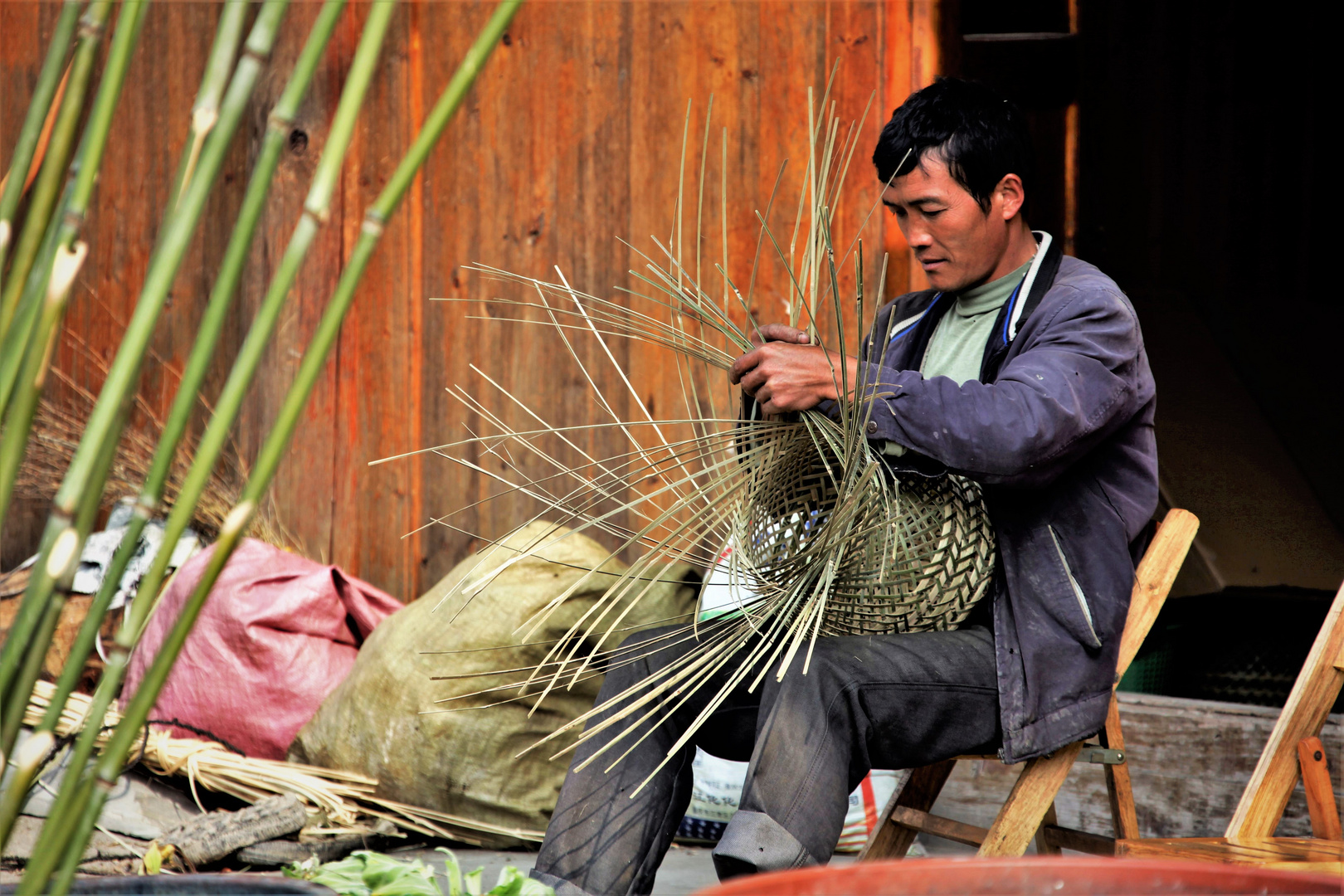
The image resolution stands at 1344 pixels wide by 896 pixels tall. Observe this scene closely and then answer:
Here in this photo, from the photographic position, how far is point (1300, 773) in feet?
5.28

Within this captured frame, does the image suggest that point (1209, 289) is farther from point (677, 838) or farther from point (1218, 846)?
point (1218, 846)

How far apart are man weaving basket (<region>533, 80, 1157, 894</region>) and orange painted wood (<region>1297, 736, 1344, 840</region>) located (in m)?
0.27

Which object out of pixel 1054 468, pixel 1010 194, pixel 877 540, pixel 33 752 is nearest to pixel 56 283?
pixel 33 752

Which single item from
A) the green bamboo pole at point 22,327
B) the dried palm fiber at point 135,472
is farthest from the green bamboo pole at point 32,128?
the dried palm fiber at point 135,472

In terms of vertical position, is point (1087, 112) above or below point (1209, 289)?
above

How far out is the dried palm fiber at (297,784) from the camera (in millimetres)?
2328

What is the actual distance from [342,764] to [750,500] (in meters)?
1.24

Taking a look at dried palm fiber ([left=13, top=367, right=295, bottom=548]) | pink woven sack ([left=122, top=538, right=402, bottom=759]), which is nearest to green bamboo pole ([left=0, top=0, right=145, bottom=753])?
pink woven sack ([left=122, top=538, right=402, bottom=759])

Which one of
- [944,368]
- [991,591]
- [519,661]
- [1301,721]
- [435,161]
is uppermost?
[435,161]

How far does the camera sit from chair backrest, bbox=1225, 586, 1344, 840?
155 centimetres

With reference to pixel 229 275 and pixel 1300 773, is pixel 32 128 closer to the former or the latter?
pixel 229 275

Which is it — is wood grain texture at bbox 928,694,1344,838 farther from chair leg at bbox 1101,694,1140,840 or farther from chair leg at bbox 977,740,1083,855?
chair leg at bbox 977,740,1083,855

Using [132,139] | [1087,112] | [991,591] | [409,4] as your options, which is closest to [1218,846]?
[991,591]

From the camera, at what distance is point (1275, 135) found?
12.6 feet
